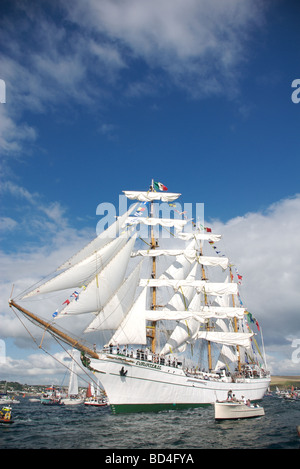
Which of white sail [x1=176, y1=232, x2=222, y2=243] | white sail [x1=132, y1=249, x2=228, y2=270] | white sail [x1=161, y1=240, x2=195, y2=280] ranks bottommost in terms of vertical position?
white sail [x1=161, y1=240, x2=195, y2=280]

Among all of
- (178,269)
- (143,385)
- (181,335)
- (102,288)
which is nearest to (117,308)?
(102,288)

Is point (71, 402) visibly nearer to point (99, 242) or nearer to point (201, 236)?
point (201, 236)

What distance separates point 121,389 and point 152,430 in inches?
434

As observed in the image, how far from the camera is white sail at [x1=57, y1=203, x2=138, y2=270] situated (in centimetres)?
3426

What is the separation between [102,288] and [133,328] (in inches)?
275

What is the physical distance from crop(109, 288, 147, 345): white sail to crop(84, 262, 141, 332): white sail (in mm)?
824

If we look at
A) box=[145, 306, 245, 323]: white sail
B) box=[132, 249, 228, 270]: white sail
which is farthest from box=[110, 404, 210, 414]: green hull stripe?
box=[132, 249, 228, 270]: white sail

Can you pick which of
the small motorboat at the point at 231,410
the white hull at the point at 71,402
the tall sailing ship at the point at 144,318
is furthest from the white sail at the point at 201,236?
the white hull at the point at 71,402

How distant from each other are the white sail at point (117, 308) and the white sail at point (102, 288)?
35.3 inches

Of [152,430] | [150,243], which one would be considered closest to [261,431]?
[152,430]

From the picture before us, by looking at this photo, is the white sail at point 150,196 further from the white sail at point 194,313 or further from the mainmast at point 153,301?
the white sail at point 194,313

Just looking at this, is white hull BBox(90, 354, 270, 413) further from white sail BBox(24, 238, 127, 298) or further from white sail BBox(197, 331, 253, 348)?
white sail BBox(197, 331, 253, 348)

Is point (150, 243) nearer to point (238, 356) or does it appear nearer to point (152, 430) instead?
point (238, 356)

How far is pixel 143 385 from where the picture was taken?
3597cm
